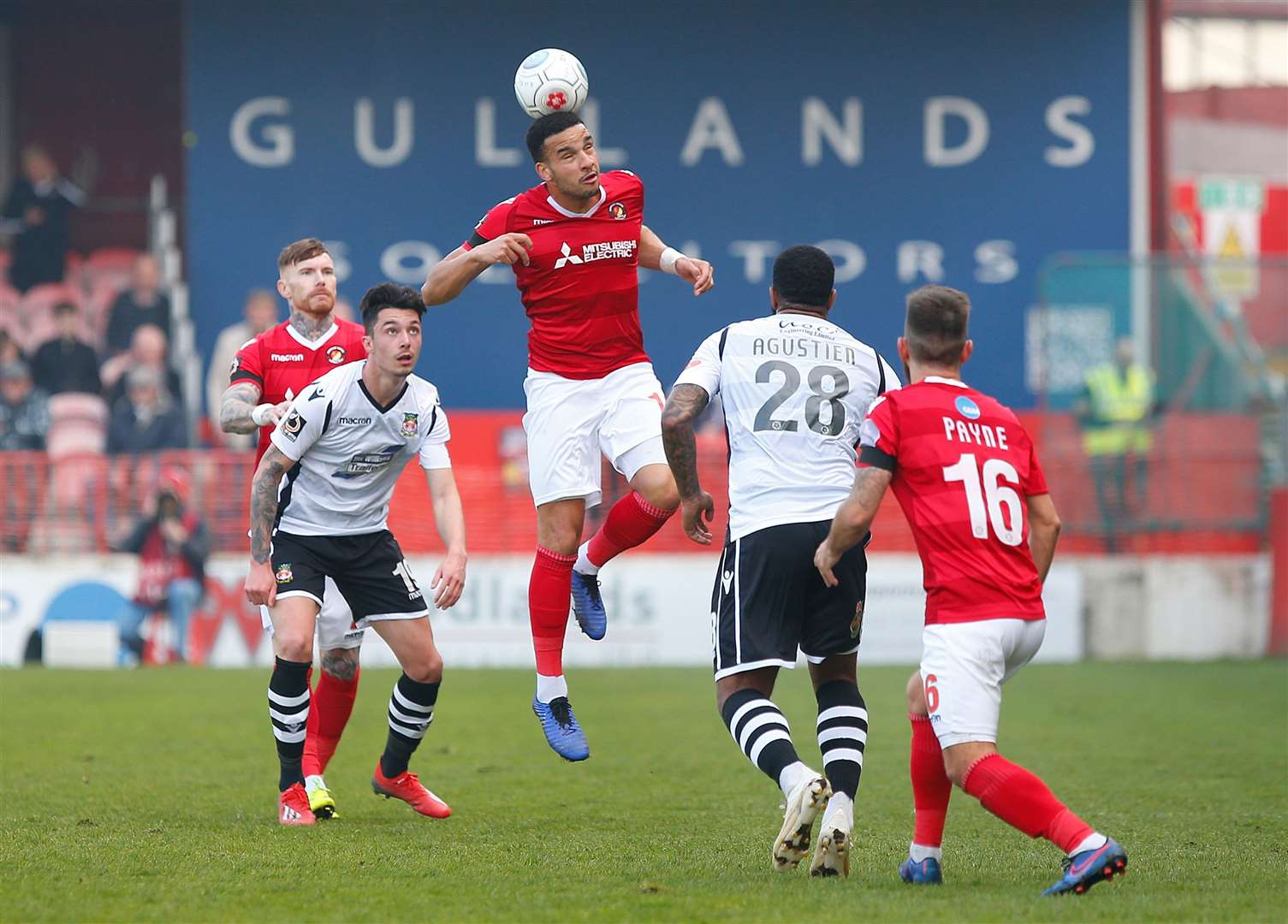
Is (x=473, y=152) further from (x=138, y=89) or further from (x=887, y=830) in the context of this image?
(x=887, y=830)

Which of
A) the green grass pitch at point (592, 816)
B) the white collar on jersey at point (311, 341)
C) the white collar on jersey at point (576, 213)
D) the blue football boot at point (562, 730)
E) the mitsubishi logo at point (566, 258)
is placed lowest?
the green grass pitch at point (592, 816)

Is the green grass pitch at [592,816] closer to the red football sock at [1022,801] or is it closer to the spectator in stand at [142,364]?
the red football sock at [1022,801]

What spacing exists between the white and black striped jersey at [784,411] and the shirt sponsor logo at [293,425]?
1751 mm

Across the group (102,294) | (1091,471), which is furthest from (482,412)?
(1091,471)

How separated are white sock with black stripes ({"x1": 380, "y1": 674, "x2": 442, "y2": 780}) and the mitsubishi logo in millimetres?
1896

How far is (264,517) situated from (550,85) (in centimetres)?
214

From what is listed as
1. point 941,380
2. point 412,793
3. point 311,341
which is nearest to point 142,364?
point 311,341

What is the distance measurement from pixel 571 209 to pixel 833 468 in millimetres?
1809

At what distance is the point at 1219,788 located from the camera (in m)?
8.71

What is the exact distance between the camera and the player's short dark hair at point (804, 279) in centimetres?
671

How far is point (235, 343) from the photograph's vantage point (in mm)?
19484

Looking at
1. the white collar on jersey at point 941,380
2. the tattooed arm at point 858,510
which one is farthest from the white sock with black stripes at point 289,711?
the white collar on jersey at point 941,380

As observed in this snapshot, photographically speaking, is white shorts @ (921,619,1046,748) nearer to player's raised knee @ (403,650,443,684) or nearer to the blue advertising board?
player's raised knee @ (403,650,443,684)

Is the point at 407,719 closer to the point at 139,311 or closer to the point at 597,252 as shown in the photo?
the point at 597,252
